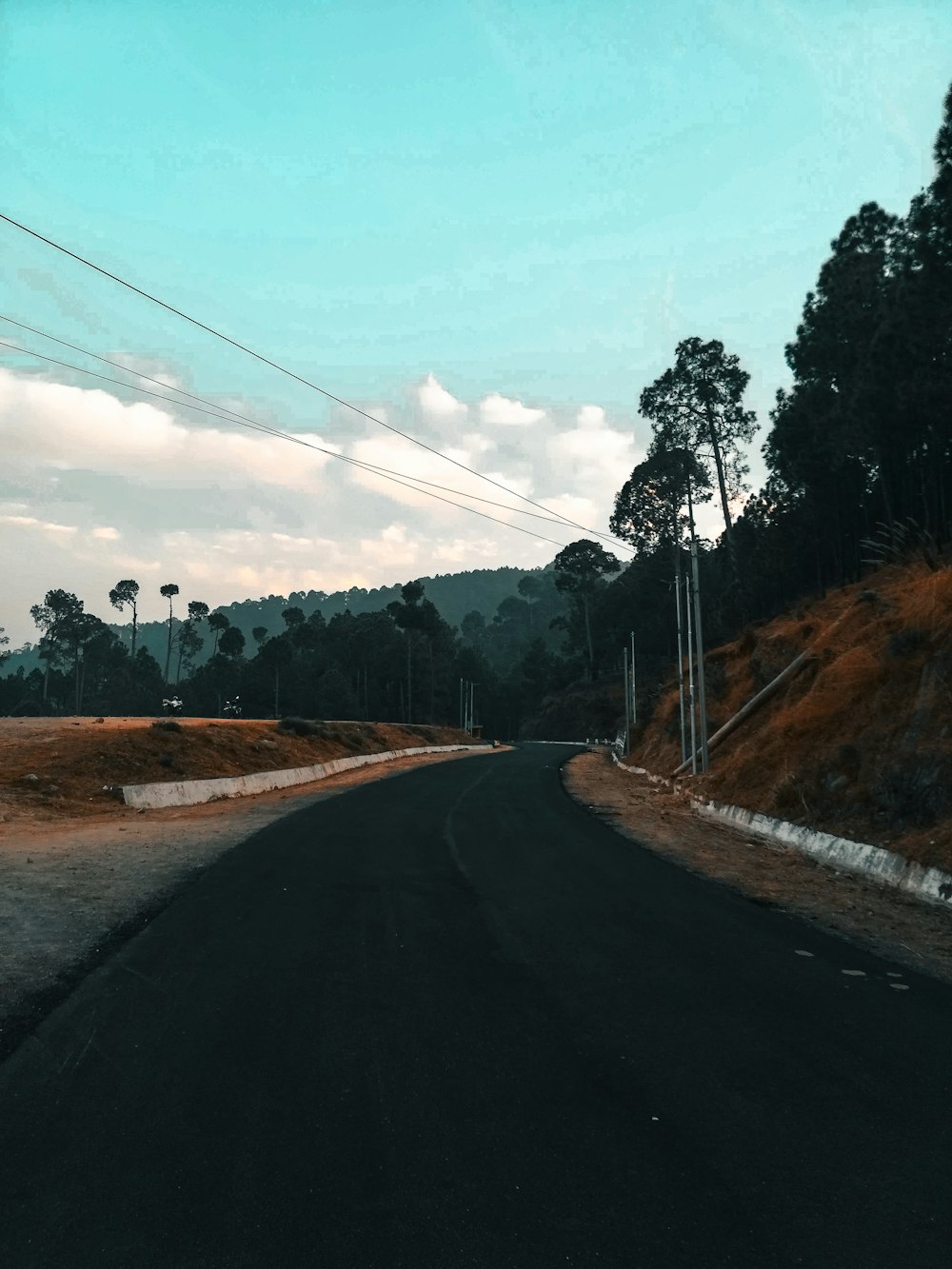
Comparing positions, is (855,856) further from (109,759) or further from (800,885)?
(109,759)

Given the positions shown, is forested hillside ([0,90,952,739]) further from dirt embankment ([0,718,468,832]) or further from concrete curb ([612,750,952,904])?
dirt embankment ([0,718,468,832])

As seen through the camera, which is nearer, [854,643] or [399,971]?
[399,971]

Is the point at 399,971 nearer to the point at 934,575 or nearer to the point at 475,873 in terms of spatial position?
the point at 475,873

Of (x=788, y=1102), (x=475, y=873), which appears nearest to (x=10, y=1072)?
(x=788, y=1102)

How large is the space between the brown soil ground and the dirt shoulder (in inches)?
321

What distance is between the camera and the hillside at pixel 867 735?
1323cm

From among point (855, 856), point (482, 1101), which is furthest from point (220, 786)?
point (482, 1101)

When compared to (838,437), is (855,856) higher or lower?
lower

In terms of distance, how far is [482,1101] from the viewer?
483cm

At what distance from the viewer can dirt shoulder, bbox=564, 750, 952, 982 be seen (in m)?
8.83

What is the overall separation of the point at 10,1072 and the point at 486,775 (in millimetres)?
31981

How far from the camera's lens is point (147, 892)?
36.7ft

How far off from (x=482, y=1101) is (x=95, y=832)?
1551cm

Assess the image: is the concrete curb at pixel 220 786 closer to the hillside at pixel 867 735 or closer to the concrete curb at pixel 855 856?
the hillside at pixel 867 735
